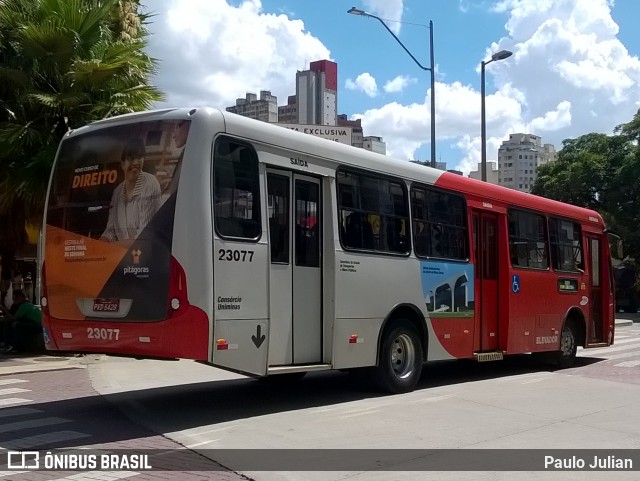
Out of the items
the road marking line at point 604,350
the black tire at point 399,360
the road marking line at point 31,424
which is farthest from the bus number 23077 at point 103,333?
the road marking line at point 604,350

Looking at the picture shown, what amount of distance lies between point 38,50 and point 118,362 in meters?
6.69

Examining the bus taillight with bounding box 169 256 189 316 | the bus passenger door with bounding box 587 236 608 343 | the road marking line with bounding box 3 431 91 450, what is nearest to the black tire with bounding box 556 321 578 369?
the bus passenger door with bounding box 587 236 608 343

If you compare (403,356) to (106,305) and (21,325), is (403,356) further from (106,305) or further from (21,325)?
(21,325)

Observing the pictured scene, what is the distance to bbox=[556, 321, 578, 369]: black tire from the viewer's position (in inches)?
584

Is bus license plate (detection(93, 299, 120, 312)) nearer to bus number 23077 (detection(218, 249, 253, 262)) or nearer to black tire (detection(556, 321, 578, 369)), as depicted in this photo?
bus number 23077 (detection(218, 249, 253, 262))

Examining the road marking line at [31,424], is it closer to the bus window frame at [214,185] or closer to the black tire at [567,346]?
the bus window frame at [214,185]

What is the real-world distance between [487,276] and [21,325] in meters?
10.1

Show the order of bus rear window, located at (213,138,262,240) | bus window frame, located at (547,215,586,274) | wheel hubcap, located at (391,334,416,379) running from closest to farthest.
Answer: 1. bus rear window, located at (213,138,262,240)
2. wheel hubcap, located at (391,334,416,379)
3. bus window frame, located at (547,215,586,274)

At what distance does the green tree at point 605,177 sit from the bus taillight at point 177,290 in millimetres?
35435

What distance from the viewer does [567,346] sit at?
49.7ft

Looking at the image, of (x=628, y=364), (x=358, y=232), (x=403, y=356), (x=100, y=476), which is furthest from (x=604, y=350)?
(x=100, y=476)

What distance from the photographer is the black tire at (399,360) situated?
10.6 meters

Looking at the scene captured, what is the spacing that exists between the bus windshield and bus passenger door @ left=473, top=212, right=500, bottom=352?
6.23 meters

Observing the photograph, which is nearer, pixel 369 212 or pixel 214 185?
pixel 214 185
